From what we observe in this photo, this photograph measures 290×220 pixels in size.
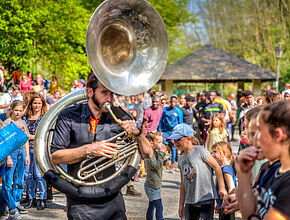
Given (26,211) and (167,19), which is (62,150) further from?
(167,19)

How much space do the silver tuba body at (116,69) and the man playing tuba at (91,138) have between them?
88 millimetres

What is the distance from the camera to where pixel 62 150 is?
2924 millimetres

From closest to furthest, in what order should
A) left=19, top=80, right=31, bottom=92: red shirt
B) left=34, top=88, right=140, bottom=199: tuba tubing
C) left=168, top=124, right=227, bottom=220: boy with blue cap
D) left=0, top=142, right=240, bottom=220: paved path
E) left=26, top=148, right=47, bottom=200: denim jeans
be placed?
left=34, top=88, right=140, bottom=199: tuba tubing → left=168, top=124, right=227, bottom=220: boy with blue cap → left=0, top=142, right=240, bottom=220: paved path → left=26, top=148, right=47, bottom=200: denim jeans → left=19, top=80, right=31, bottom=92: red shirt

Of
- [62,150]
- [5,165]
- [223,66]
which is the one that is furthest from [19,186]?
[223,66]

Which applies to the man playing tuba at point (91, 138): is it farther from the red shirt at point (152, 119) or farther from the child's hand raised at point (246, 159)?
the red shirt at point (152, 119)

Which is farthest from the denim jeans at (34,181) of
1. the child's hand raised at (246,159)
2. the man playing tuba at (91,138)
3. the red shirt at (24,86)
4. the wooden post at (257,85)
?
the wooden post at (257,85)

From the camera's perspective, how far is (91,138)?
9.92 ft

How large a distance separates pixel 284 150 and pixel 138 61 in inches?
68.3

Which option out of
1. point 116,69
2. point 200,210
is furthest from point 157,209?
point 116,69

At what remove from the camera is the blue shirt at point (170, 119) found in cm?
942

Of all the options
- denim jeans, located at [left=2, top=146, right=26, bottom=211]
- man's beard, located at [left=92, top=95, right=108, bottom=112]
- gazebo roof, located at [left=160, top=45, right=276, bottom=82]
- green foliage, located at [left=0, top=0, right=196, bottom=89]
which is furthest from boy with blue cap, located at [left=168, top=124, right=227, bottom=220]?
gazebo roof, located at [left=160, top=45, right=276, bottom=82]

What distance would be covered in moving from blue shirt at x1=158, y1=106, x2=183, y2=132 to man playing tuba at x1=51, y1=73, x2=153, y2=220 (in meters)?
6.27

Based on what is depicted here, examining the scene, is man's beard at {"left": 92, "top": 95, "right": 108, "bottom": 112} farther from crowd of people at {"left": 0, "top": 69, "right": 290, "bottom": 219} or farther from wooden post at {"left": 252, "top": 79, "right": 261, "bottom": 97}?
wooden post at {"left": 252, "top": 79, "right": 261, "bottom": 97}

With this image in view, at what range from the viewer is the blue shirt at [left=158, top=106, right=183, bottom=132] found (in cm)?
942
